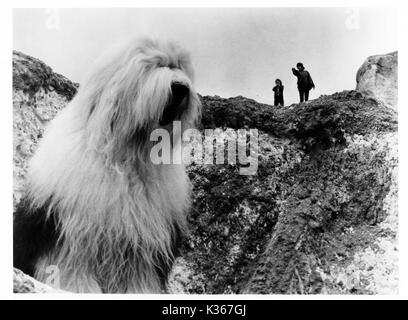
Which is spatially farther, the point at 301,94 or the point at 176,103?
the point at 301,94

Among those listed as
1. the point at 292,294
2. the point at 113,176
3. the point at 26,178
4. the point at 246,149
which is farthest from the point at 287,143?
the point at 26,178

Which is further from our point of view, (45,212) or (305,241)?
(305,241)

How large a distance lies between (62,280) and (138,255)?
42 cm

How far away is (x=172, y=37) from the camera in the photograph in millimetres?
3910

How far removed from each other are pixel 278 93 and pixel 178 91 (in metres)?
1.15

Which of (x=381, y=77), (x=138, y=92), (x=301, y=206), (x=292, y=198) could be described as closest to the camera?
(x=138, y=92)

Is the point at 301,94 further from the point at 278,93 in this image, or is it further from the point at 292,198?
the point at 292,198

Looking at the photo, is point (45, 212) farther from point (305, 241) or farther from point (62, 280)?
point (305, 241)

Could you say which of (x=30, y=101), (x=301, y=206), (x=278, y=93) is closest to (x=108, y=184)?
(x=30, y=101)

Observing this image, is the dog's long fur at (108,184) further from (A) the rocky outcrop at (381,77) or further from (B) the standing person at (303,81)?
(A) the rocky outcrop at (381,77)

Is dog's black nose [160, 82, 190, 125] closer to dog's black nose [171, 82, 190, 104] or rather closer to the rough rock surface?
dog's black nose [171, 82, 190, 104]

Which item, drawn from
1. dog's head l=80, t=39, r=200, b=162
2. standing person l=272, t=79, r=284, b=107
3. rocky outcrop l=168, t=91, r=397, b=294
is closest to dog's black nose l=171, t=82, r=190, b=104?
dog's head l=80, t=39, r=200, b=162

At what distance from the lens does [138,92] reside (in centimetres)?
375

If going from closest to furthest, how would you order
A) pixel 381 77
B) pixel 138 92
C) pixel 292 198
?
pixel 138 92, pixel 292 198, pixel 381 77
